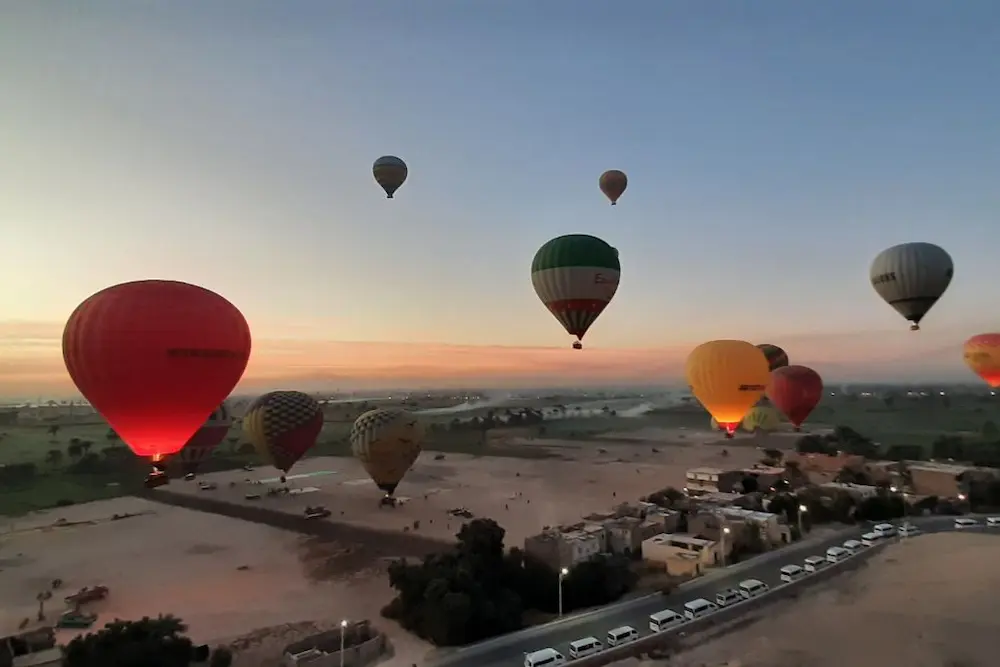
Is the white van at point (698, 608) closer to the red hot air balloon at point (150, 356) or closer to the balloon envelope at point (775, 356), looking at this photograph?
the red hot air balloon at point (150, 356)

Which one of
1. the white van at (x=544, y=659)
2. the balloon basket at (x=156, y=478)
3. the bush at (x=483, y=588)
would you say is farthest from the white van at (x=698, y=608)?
the balloon basket at (x=156, y=478)

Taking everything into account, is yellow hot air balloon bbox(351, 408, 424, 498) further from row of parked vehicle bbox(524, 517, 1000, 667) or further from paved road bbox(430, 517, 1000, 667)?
row of parked vehicle bbox(524, 517, 1000, 667)

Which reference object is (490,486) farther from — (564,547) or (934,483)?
(934,483)

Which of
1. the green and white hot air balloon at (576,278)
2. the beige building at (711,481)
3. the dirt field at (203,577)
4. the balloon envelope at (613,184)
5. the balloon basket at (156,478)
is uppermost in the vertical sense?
the balloon envelope at (613,184)

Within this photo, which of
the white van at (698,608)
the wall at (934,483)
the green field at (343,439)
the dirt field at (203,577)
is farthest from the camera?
the green field at (343,439)

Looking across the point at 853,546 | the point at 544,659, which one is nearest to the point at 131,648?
the point at 544,659

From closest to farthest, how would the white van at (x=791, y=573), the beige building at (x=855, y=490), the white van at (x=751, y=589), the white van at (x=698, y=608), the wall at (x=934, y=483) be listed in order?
the white van at (x=698, y=608) < the white van at (x=751, y=589) < the white van at (x=791, y=573) < the beige building at (x=855, y=490) < the wall at (x=934, y=483)

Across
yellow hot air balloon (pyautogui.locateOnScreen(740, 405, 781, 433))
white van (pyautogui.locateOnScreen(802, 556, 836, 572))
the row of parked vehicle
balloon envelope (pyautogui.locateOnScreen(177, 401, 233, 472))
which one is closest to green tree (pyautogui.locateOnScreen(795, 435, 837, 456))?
yellow hot air balloon (pyautogui.locateOnScreen(740, 405, 781, 433))

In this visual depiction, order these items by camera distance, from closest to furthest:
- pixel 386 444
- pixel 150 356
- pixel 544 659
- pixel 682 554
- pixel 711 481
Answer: pixel 150 356 < pixel 544 659 < pixel 682 554 < pixel 386 444 < pixel 711 481
